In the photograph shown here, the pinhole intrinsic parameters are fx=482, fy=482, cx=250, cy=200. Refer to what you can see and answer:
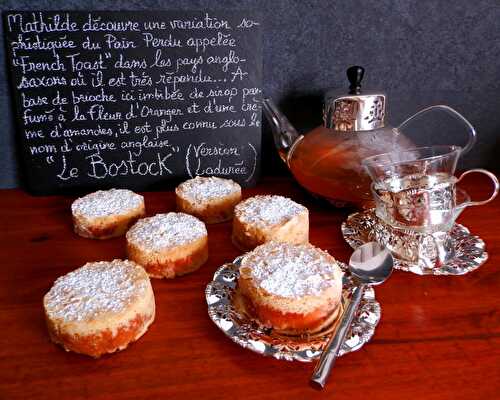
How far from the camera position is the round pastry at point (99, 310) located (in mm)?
600

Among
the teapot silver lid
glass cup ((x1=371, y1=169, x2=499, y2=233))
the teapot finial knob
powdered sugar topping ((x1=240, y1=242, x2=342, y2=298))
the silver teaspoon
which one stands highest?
the teapot finial knob

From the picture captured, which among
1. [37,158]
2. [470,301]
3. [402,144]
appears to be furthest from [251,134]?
[470,301]

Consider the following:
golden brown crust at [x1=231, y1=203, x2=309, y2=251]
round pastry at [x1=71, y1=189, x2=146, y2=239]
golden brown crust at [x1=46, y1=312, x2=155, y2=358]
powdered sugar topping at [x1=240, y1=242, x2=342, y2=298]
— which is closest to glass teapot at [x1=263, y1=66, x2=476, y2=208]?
golden brown crust at [x1=231, y1=203, x2=309, y2=251]

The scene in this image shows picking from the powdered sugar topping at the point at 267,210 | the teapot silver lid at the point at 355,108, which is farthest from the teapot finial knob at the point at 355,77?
the powdered sugar topping at the point at 267,210

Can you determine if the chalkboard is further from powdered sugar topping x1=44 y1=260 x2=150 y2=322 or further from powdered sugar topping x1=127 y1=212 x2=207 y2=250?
powdered sugar topping x1=44 y1=260 x2=150 y2=322

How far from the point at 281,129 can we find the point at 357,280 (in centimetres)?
37

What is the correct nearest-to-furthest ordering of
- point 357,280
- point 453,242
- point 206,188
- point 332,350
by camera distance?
point 332,350
point 357,280
point 453,242
point 206,188

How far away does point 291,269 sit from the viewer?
67cm

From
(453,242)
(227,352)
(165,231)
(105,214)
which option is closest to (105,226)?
(105,214)

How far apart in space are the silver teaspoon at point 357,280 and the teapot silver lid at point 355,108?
0.78 feet

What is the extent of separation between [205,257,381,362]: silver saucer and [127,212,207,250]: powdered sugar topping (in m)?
0.10

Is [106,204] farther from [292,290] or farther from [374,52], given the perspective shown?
[374,52]

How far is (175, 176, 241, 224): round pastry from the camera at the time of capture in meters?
0.93

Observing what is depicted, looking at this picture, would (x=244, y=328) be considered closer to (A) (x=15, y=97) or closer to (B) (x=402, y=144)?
(B) (x=402, y=144)
